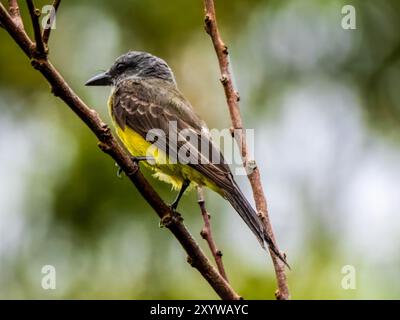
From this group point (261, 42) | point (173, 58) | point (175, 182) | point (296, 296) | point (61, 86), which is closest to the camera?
point (61, 86)

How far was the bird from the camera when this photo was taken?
4.42 m

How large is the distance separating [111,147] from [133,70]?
2482 mm

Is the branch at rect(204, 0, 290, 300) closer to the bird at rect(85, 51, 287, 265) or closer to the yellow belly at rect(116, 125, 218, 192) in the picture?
the bird at rect(85, 51, 287, 265)

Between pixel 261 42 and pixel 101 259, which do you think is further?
pixel 261 42

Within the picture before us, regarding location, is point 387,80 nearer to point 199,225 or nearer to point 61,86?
point 199,225

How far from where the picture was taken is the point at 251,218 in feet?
12.7

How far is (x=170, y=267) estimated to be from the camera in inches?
280

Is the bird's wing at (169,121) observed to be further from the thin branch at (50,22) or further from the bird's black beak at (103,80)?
the thin branch at (50,22)

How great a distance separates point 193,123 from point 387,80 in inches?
170

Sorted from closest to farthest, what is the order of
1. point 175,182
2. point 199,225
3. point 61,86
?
point 61,86
point 175,182
point 199,225

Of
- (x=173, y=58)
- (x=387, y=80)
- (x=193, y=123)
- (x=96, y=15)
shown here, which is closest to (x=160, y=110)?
(x=193, y=123)

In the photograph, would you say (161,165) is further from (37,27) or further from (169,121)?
(37,27)

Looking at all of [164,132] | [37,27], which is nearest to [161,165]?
[164,132]

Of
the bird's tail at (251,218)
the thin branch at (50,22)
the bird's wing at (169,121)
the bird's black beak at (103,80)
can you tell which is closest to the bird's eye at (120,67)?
the bird's black beak at (103,80)
